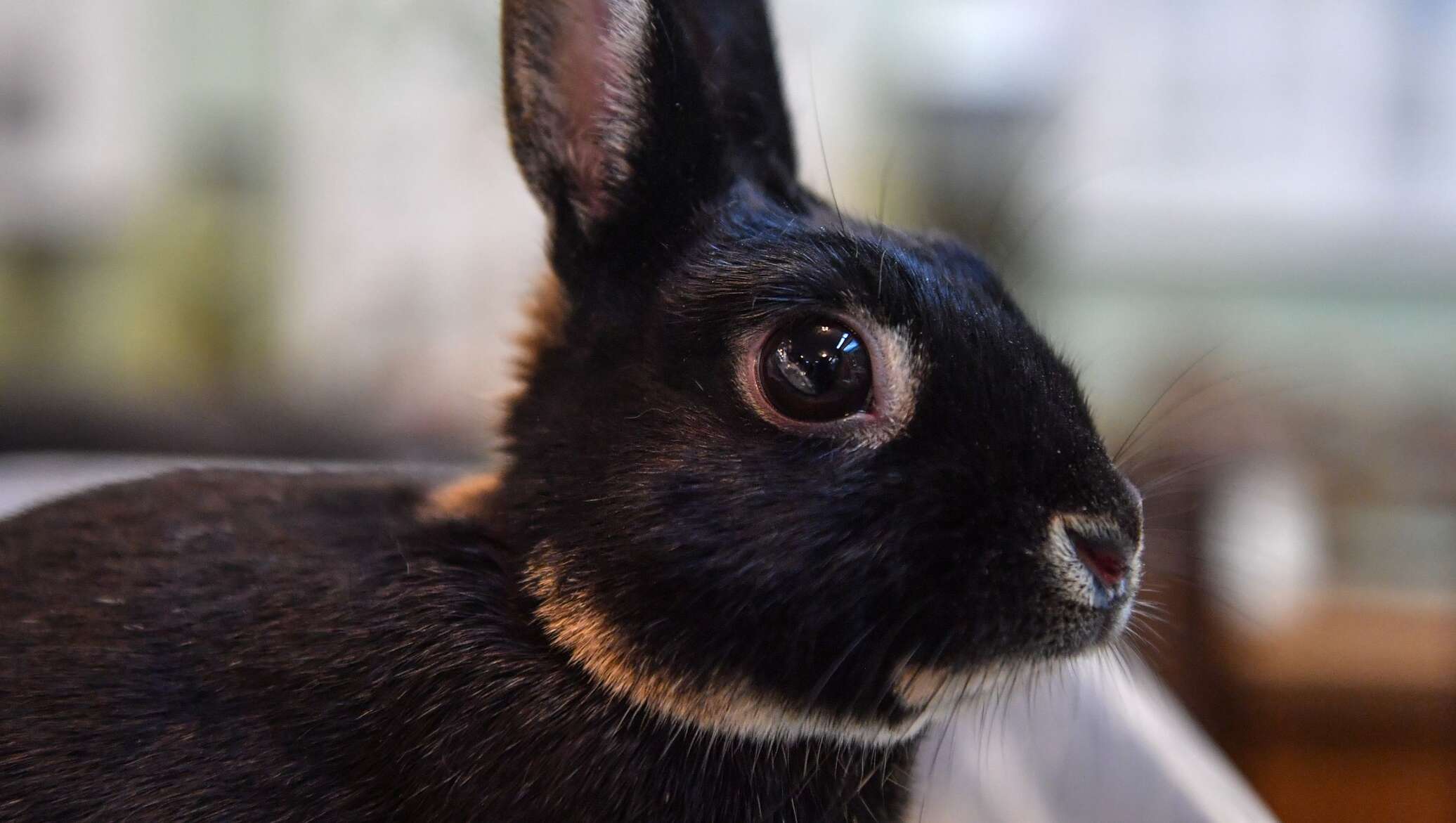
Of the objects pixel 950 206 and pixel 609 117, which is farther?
pixel 950 206

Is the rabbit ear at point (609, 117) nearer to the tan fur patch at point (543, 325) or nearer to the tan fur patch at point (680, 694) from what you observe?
the tan fur patch at point (543, 325)

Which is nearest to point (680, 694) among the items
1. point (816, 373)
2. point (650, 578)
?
point (650, 578)

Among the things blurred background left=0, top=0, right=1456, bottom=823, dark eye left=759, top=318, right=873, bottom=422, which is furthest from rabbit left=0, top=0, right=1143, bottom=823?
blurred background left=0, top=0, right=1456, bottom=823

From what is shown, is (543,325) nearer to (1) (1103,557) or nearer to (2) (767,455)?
(2) (767,455)

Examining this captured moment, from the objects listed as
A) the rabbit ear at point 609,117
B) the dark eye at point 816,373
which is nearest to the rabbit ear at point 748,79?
the rabbit ear at point 609,117

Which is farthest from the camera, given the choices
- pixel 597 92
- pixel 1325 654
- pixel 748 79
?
pixel 1325 654

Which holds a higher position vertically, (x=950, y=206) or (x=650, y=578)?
(x=650, y=578)

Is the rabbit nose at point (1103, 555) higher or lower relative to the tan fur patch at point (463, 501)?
lower

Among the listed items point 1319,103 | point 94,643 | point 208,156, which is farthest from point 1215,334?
point 94,643
